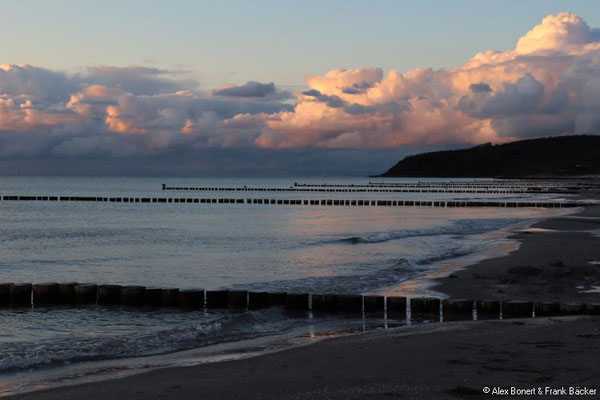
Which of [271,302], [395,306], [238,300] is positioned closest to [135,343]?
[238,300]

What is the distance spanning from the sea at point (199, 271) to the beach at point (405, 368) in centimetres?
132

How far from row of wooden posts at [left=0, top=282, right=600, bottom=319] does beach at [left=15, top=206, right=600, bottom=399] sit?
4.41 feet

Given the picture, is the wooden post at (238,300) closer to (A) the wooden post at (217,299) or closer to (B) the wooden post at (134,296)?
(A) the wooden post at (217,299)

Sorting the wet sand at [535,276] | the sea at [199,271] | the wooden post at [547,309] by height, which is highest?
the wooden post at [547,309]

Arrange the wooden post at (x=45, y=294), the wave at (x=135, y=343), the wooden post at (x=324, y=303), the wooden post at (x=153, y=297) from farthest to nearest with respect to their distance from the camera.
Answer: the wooden post at (x=45, y=294), the wooden post at (x=153, y=297), the wooden post at (x=324, y=303), the wave at (x=135, y=343)

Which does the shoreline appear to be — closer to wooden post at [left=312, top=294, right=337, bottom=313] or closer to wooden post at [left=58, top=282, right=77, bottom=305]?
wooden post at [left=312, top=294, right=337, bottom=313]

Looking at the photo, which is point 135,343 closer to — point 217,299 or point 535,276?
point 217,299

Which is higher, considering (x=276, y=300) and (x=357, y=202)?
(x=276, y=300)

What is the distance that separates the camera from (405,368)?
1062 cm

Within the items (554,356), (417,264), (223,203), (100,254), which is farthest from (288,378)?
(223,203)

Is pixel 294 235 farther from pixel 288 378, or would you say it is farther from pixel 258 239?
pixel 288 378

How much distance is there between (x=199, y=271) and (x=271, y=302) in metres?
10.3

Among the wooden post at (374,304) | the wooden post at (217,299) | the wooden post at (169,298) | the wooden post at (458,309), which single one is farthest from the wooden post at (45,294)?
the wooden post at (458,309)

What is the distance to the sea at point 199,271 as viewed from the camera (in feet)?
44.0
